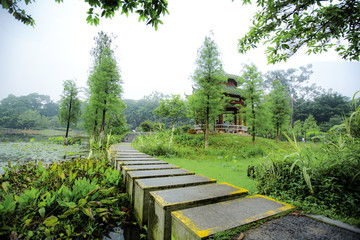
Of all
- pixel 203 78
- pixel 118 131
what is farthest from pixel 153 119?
pixel 203 78

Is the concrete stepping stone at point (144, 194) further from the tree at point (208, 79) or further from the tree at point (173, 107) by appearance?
the tree at point (173, 107)

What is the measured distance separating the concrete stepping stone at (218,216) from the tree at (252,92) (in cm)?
1137

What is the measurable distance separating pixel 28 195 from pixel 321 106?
45.2m

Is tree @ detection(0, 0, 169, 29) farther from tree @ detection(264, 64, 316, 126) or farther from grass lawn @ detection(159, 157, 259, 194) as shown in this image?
tree @ detection(264, 64, 316, 126)

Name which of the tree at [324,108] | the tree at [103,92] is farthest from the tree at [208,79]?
the tree at [324,108]

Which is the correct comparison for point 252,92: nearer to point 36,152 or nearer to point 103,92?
point 103,92

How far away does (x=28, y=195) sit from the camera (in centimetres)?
156

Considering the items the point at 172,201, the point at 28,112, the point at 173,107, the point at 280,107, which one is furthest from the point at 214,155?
the point at 28,112

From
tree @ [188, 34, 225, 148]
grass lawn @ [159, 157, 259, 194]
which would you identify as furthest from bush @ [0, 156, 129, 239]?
tree @ [188, 34, 225, 148]

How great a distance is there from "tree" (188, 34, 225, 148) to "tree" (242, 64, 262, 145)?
2.22 meters

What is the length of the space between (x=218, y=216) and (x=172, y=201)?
40 cm

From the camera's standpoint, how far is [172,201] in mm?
1376

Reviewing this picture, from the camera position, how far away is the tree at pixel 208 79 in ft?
36.6

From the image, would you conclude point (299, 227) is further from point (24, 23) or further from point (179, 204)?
point (24, 23)
